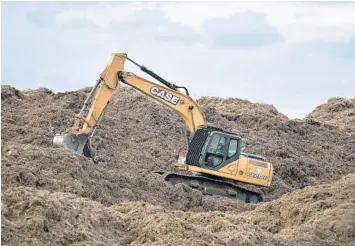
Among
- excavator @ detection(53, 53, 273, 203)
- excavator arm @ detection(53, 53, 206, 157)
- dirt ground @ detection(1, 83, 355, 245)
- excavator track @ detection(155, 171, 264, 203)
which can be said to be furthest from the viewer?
excavator track @ detection(155, 171, 264, 203)

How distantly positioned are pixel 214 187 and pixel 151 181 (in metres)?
2.26

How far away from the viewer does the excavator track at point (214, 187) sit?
1805 centimetres

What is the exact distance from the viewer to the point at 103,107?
56.6 feet

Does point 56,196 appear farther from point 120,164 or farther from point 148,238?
point 120,164

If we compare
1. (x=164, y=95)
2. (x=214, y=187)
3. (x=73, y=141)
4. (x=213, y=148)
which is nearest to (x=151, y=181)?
(x=73, y=141)

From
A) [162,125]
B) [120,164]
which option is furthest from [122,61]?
[162,125]

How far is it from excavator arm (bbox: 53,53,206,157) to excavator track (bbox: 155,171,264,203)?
3.95 feet

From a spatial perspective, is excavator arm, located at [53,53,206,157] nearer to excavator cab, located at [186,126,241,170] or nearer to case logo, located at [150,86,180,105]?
case logo, located at [150,86,180,105]

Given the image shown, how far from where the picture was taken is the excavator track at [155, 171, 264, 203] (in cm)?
1805

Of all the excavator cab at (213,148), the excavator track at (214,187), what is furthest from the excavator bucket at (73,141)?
the excavator cab at (213,148)

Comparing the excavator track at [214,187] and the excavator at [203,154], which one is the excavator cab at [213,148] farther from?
the excavator track at [214,187]

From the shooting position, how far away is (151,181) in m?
16.6

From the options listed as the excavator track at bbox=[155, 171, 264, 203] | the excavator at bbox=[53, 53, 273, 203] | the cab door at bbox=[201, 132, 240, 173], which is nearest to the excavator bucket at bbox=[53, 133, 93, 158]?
the excavator at bbox=[53, 53, 273, 203]

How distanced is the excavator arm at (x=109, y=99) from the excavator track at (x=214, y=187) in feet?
3.95
